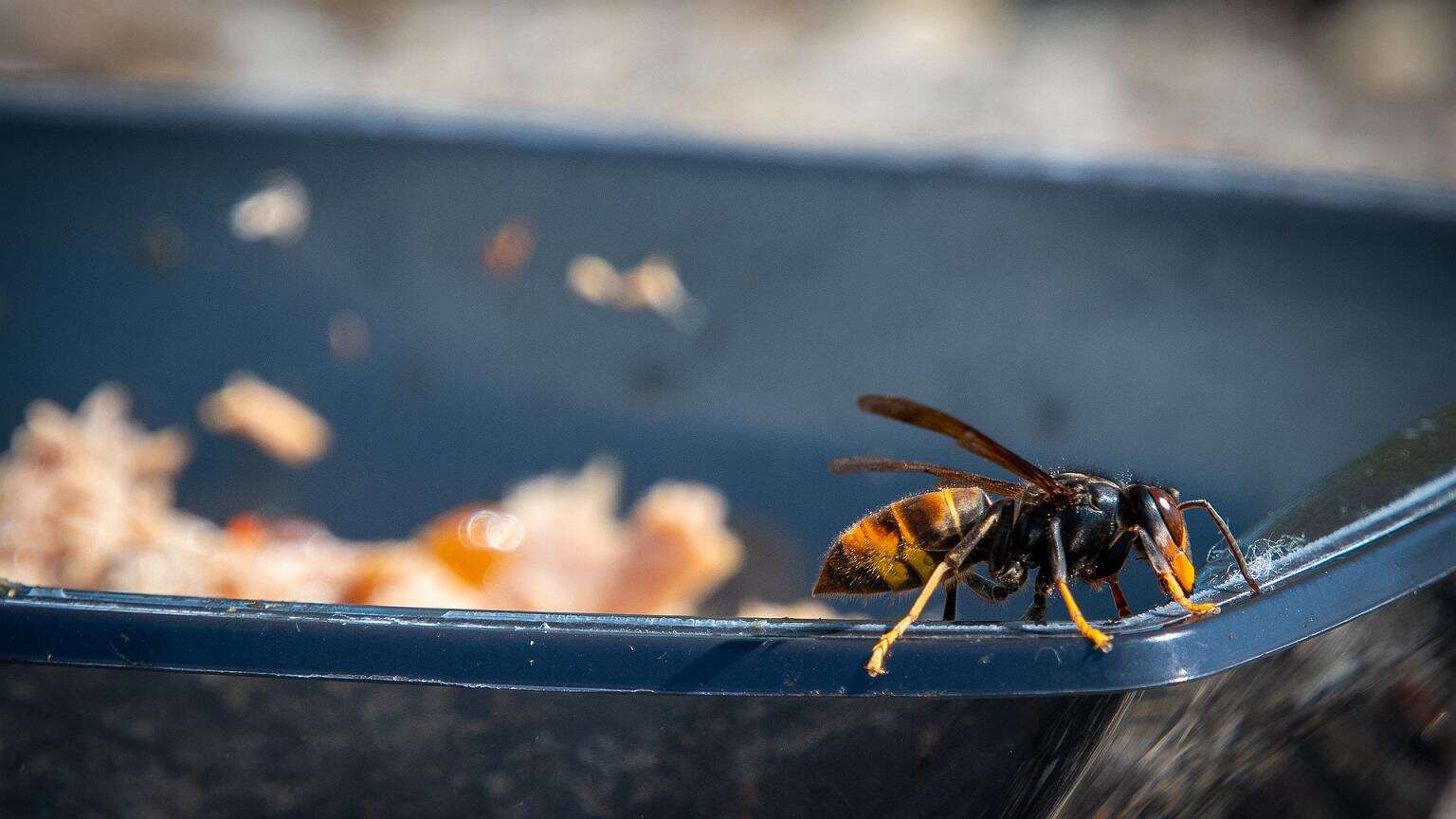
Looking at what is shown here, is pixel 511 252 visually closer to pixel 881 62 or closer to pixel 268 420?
pixel 268 420

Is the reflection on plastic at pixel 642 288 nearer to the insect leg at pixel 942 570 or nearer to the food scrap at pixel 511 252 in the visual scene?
the food scrap at pixel 511 252

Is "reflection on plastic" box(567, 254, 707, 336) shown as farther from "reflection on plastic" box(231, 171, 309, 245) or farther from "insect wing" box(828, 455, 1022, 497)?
"insect wing" box(828, 455, 1022, 497)

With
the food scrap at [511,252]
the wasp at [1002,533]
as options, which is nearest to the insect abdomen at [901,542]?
the wasp at [1002,533]

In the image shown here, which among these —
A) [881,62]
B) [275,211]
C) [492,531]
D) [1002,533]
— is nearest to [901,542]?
[1002,533]

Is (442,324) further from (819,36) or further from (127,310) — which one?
(819,36)

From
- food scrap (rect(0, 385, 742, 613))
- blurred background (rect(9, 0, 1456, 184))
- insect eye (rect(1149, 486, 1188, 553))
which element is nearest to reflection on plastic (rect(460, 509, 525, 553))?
food scrap (rect(0, 385, 742, 613))

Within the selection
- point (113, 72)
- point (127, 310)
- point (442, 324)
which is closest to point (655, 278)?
point (442, 324)

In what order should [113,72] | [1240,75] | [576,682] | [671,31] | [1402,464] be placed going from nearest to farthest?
[576,682] → [1402,464] → [113,72] → [1240,75] → [671,31]
